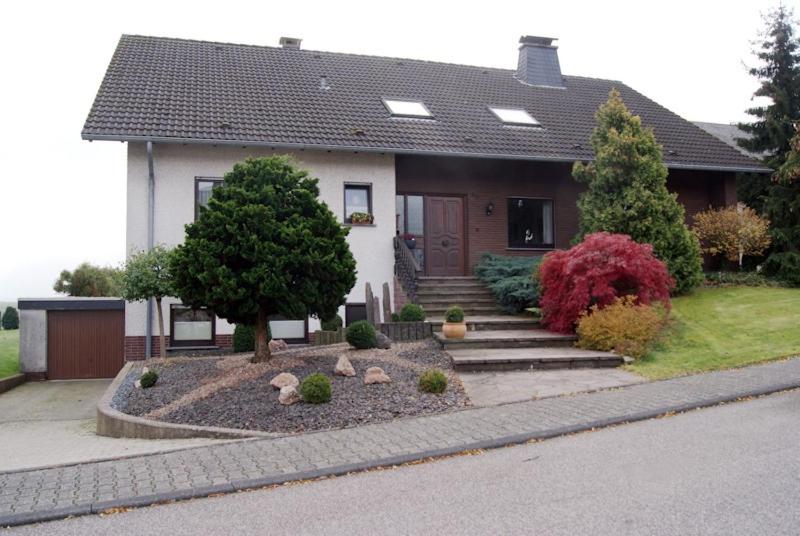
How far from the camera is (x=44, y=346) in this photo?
18312 millimetres

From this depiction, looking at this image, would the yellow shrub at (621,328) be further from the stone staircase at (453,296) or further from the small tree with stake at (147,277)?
the small tree with stake at (147,277)

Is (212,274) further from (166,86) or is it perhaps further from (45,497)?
(166,86)

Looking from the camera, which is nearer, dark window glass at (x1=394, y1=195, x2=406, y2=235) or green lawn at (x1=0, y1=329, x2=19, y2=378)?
dark window glass at (x1=394, y1=195, x2=406, y2=235)

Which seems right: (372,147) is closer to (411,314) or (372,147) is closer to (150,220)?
(411,314)

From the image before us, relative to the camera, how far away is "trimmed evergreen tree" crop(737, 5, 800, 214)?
744 inches

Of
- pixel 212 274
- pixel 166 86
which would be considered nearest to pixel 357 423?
pixel 212 274

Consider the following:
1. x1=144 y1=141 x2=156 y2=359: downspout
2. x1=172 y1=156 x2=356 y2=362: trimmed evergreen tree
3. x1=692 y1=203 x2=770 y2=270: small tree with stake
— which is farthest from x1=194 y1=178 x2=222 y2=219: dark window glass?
x1=692 y1=203 x2=770 y2=270: small tree with stake

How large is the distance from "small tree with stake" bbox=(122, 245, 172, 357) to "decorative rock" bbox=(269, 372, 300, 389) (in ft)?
13.8

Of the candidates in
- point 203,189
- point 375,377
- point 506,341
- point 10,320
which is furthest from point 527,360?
point 10,320

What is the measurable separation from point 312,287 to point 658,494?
5.73 m

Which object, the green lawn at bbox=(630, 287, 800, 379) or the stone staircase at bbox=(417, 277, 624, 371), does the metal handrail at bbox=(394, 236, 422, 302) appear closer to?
the stone staircase at bbox=(417, 277, 624, 371)

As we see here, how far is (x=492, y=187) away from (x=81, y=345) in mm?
12809

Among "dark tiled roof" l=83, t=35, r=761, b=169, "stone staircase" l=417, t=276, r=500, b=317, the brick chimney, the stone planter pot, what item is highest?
the brick chimney

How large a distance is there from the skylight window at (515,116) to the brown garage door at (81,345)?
12970 mm
